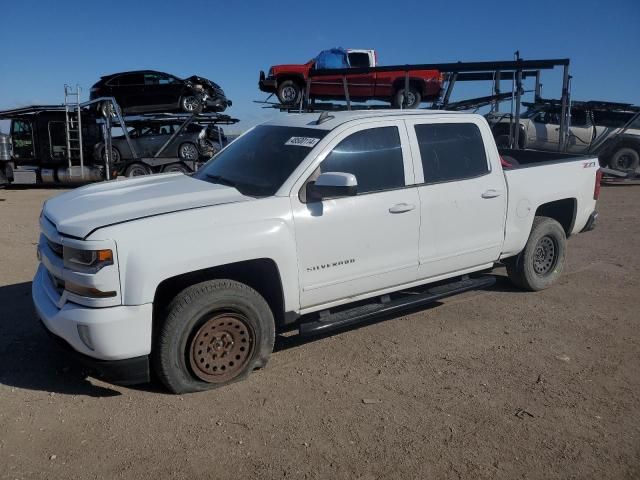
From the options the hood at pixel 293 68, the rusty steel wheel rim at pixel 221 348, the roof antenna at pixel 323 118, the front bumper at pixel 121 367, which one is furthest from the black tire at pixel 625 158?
the front bumper at pixel 121 367

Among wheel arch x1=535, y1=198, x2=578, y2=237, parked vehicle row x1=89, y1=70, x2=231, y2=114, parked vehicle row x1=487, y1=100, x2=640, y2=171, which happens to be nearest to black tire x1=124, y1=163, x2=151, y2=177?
parked vehicle row x1=89, y1=70, x2=231, y2=114

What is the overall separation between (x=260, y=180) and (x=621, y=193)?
1365 cm

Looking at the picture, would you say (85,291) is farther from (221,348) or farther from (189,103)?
(189,103)

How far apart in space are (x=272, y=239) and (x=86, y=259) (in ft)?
3.80

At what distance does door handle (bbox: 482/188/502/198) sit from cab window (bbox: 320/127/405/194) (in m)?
0.96

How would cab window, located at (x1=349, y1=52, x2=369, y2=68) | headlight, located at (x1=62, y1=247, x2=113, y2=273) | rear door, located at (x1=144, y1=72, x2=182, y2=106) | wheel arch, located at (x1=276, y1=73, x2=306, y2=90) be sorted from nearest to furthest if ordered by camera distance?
1. headlight, located at (x1=62, y1=247, x2=113, y2=273)
2. rear door, located at (x1=144, y1=72, x2=182, y2=106)
3. cab window, located at (x1=349, y1=52, x2=369, y2=68)
4. wheel arch, located at (x1=276, y1=73, x2=306, y2=90)

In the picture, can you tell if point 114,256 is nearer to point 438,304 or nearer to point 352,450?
point 352,450

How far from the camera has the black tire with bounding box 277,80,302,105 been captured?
60.0 feet

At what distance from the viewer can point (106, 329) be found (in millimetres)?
3352

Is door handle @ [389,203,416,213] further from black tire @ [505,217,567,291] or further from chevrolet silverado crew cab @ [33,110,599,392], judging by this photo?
black tire @ [505,217,567,291]

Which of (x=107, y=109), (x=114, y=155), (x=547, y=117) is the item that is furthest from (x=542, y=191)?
(x=114, y=155)

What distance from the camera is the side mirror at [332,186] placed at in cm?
387

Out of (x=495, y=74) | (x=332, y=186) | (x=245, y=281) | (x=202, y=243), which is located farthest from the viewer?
(x=495, y=74)

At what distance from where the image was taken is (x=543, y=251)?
6.09m
